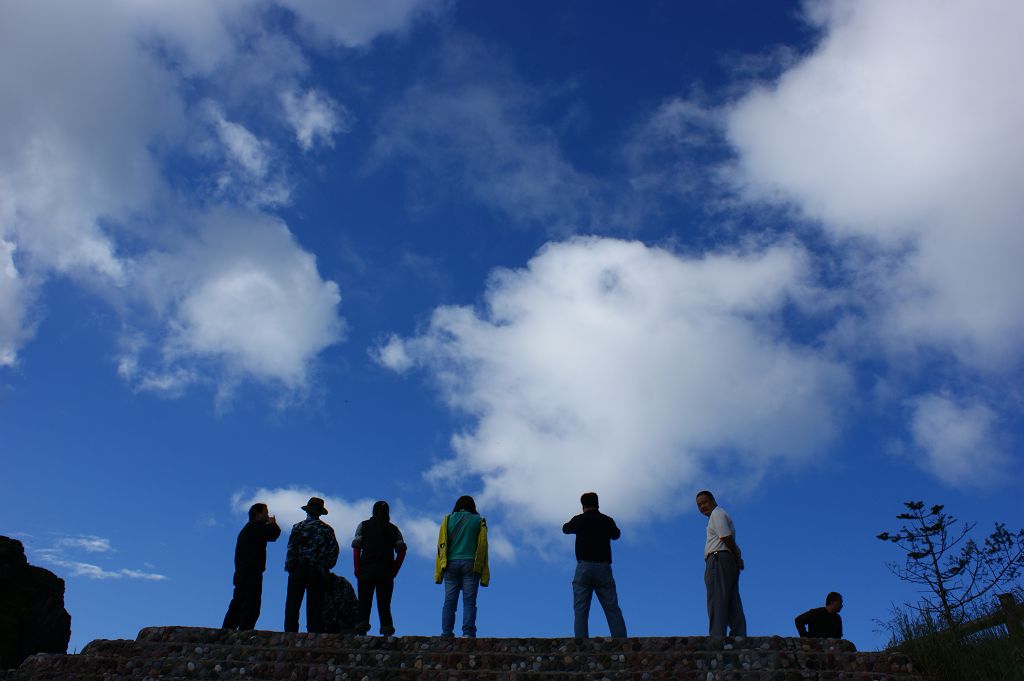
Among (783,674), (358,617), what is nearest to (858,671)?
(783,674)

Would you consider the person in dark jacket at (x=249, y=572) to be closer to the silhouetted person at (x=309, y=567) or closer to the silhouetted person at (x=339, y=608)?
the silhouetted person at (x=309, y=567)

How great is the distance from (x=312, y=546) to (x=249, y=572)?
78cm

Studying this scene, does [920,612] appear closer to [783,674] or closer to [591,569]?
[783,674]

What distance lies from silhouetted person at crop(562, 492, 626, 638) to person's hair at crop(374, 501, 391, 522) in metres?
2.33

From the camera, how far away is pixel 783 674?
7176mm

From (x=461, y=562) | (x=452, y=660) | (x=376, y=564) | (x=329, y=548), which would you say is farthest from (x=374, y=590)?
(x=452, y=660)

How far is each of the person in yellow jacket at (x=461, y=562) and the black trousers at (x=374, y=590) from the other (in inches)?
23.5

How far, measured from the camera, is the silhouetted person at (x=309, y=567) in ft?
30.1

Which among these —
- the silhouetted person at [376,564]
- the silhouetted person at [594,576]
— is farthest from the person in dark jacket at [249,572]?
the silhouetted person at [594,576]

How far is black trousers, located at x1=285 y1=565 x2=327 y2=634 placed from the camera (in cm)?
912

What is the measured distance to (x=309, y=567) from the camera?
9203 millimetres

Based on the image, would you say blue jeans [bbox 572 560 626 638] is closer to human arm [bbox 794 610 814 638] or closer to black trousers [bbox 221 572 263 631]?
human arm [bbox 794 610 814 638]

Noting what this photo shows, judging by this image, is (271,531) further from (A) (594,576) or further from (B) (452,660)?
(A) (594,576)

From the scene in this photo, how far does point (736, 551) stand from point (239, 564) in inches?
225
